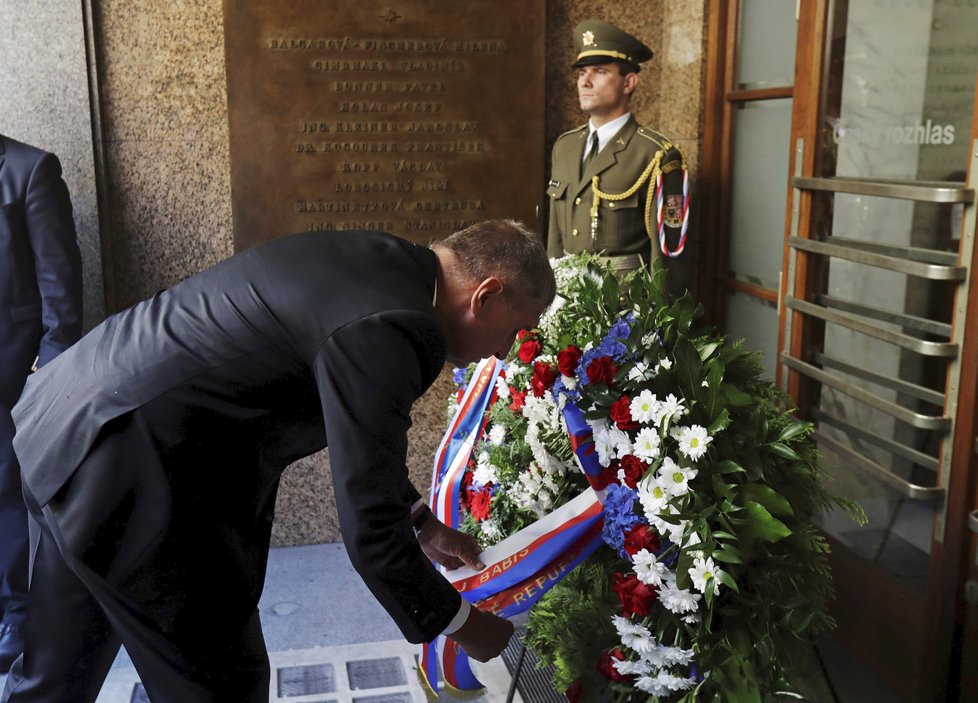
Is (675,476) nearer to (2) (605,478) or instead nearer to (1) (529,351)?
(2) (605,478)

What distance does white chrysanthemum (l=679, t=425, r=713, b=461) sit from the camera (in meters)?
2.12

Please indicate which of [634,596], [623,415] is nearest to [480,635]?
[634,596]

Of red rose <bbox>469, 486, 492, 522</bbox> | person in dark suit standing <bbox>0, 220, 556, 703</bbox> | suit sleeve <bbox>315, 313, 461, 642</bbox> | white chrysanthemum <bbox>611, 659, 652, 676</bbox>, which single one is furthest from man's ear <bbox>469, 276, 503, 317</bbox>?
red rose <bbox>469, 486, 492, 522</bbox>

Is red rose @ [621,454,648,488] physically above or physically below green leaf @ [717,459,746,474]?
below

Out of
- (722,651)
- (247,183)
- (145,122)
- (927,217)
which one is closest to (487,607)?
(722,651)

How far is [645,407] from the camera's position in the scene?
7.34 ft

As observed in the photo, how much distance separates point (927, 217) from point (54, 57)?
10.4 feet

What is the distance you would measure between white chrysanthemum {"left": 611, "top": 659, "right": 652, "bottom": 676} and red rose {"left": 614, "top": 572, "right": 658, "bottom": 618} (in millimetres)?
94

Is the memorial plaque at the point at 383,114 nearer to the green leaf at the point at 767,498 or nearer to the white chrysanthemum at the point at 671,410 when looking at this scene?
the white chrysanthemum at the point at 671,410

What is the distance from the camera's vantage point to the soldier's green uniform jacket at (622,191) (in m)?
3.86

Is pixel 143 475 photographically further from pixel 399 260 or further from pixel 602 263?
pixel 602 263

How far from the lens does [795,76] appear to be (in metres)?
3.46

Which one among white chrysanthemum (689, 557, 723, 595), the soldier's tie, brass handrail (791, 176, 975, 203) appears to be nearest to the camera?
white chrysanthemum (689, 557, 723, 595)

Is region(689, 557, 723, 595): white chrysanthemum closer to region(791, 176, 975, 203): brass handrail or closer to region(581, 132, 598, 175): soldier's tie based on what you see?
region(791, 176, 975, 203): brass handrail
